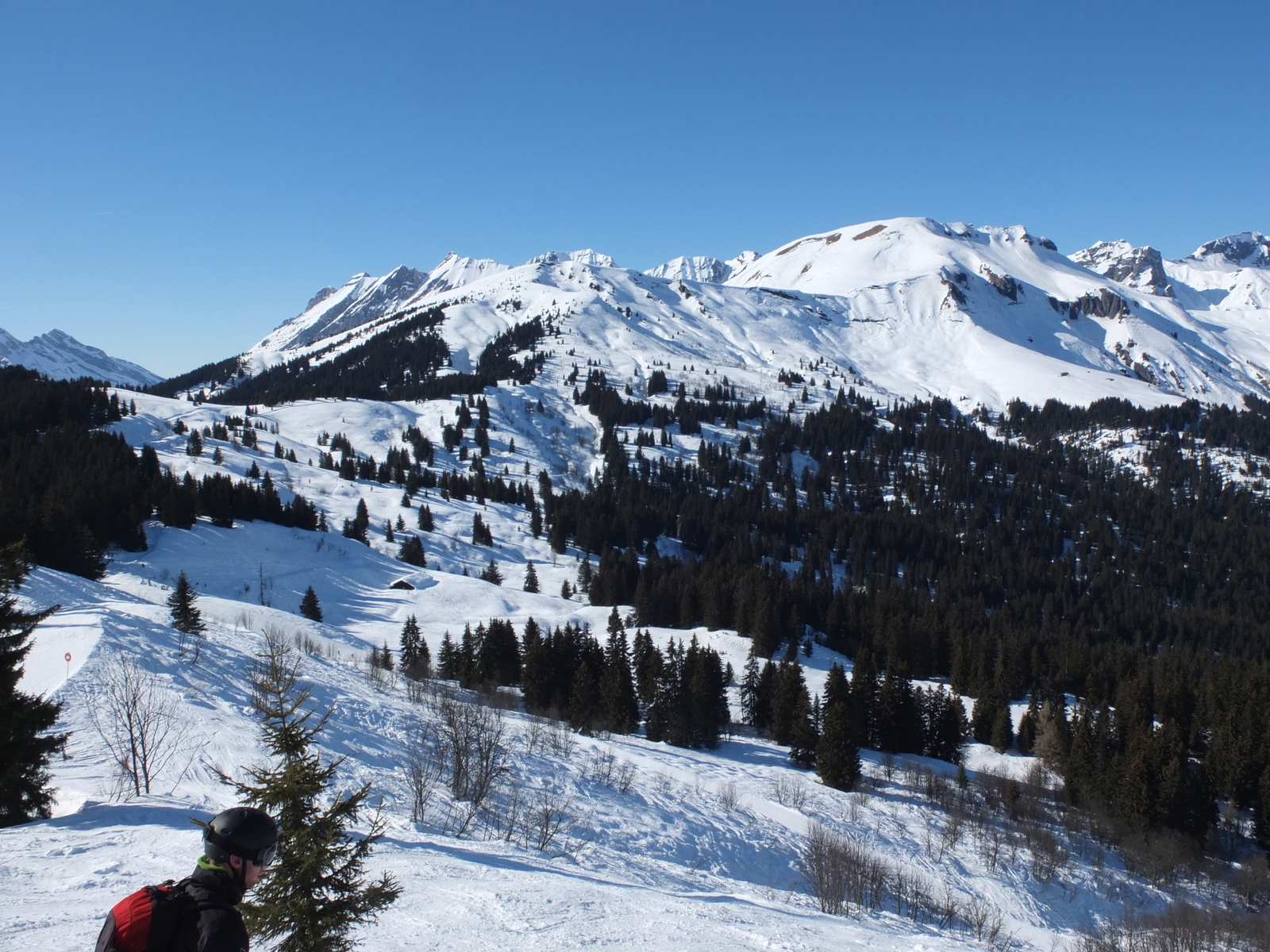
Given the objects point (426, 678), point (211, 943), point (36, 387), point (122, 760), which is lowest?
point (426, 678)

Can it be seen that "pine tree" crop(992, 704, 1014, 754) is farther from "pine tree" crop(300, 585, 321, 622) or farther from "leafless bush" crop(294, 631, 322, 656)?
"pine tree" crop(300, 585, 321, 622)

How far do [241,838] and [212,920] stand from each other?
0.55 m

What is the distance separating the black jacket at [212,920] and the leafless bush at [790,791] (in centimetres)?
4156

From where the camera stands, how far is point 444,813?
1068 inches

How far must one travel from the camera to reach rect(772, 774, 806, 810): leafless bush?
1634 inches

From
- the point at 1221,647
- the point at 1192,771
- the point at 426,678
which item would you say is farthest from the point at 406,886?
the point at 1221,647

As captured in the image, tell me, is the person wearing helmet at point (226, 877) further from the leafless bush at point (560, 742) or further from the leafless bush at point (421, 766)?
the leafless bush at point (560, 742)

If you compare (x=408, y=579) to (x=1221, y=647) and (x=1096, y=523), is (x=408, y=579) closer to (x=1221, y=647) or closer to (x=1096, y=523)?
(x=1221, y=647)

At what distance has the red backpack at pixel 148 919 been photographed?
414 centimetres

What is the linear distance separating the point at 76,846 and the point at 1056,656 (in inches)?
3891

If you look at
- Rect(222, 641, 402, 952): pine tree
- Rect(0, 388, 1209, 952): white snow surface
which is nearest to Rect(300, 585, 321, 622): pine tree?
Rect(0, 388, 1209, 952): white snow surface

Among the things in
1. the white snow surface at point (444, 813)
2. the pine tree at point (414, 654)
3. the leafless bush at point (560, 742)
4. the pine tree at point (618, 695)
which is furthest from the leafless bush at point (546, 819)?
the pine tree at point (618, 695)

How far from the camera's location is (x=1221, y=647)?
12262 centimetres

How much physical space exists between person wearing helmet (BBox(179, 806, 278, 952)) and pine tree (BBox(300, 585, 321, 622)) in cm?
7156
